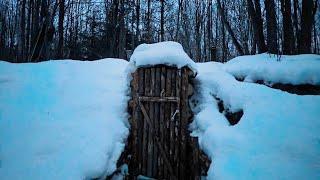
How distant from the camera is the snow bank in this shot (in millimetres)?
7445

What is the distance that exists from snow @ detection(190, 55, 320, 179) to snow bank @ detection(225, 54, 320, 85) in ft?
0.08

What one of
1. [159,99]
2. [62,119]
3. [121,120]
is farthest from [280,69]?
[62,119]

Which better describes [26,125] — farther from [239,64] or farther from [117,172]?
[239,64]

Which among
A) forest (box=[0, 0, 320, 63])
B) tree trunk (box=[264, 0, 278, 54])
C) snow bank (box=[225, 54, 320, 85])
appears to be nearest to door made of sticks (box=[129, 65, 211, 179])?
A: snow bank (box=[225, 54, 320, 85])

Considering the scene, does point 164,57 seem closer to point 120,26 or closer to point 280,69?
point 280,69

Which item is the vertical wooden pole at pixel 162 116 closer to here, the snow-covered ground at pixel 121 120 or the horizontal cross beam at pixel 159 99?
the horizontal cross beam at pixel 159 99

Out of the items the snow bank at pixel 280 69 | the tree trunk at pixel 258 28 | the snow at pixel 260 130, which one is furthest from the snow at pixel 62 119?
the tree trunk at pixel 258 28

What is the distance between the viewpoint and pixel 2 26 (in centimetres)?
2536

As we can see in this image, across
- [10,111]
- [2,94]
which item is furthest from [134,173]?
[2,94]

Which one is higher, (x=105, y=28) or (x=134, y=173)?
(x=105, y=28)

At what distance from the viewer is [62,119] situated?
279 inches

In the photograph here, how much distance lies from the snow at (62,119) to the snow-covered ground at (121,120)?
0.02 meters

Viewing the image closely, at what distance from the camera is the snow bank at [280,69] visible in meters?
7.45

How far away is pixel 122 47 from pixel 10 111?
1259 centimetres
